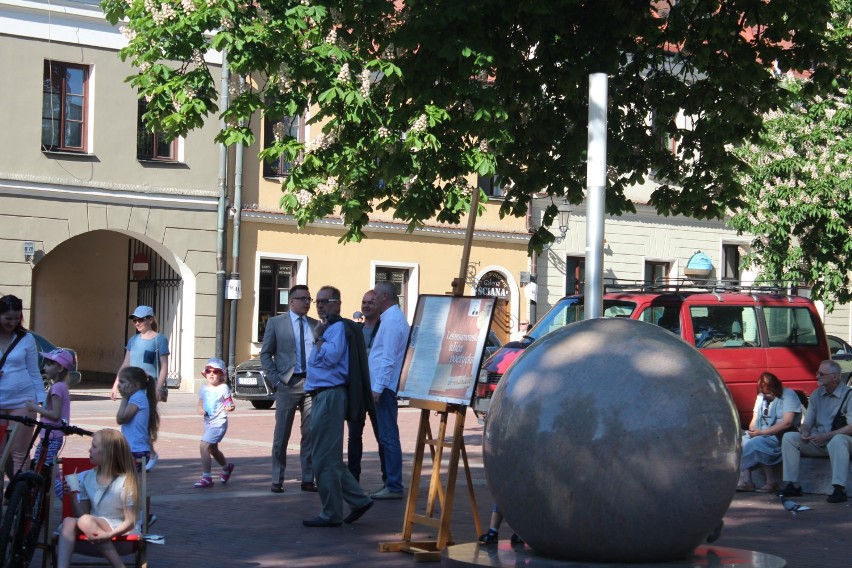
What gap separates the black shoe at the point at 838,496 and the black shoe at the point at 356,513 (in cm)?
463

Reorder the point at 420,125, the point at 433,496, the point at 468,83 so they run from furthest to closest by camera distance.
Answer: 1. the point at 420,125
2. the point at 468,83
3. the point at 433,496

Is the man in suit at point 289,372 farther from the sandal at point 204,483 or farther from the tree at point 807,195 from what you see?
the tree at point 807,195

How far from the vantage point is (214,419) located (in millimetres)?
12922

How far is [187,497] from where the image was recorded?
39.5 feet

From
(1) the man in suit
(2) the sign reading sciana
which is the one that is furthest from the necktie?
(2) the sign reading sciana

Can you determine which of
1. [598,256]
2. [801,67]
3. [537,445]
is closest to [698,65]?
[801,67]

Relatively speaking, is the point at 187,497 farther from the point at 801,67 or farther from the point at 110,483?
the point at 801,67

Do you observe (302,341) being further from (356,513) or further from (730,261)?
(730,261)

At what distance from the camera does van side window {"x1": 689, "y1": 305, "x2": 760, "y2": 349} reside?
1758cm

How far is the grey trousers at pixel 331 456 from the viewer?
33.6ft

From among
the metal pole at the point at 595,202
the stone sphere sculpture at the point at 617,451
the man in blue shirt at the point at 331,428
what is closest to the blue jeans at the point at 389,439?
the man in blue shirt at the point at 331,428

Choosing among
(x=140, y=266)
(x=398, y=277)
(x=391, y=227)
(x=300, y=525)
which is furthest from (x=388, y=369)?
(x=398, y=277)

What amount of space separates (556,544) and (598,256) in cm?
349

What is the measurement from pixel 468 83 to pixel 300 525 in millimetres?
5449
